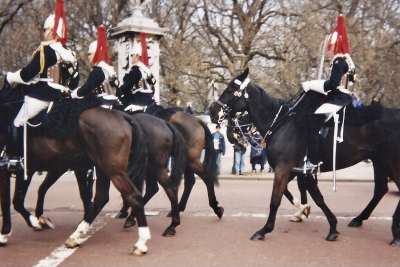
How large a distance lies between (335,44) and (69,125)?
3.76 meters

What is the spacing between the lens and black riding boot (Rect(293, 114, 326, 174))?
20.1 feet

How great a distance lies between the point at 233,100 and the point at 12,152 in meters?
3.06

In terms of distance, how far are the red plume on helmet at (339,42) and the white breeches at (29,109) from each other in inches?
155

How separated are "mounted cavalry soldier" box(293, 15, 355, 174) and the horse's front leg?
185 millimetres

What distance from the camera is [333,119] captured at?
20.3 ft

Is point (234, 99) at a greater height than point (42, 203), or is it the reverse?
point (234, 99)

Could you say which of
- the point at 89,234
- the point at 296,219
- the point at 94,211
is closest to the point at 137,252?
the point at 94,211

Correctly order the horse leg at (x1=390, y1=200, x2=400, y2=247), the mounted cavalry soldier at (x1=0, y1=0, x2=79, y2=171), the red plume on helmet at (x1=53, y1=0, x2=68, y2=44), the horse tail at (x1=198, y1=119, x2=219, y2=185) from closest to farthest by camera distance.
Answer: the mounted cavalry soldier at (x1=0, y1=0, x2=79, y2=171) → the horse leg at (x1=390, y1=200, x2=400, y2=247) → the red plume on helmet at (x1=53, y1=0, x2=68, y2=44) → the horse tail at (x1=198, y1=119, x2=219, y2=185)

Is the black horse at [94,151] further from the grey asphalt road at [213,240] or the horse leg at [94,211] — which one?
the grey asphalt road at [213,240]

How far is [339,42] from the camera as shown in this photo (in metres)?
6.29

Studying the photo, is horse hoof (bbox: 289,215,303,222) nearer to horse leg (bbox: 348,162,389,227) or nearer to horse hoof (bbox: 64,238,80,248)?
horse leg (bbox: 348,162,389,227)

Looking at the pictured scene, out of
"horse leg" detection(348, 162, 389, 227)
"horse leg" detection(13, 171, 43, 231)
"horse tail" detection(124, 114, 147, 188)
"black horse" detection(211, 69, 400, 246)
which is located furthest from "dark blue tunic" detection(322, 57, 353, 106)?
"horse leg" detection(13, 171, 43, 231)

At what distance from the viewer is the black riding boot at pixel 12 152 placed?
5688mm

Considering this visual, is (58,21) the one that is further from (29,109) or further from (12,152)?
(12,152)
